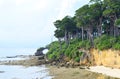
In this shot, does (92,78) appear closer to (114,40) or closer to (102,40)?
(114,40)

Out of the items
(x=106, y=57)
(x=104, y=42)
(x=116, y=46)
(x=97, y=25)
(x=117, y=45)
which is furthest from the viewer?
(x=97, y=25)

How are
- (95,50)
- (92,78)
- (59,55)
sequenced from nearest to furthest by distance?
(92,78)
(95,50)
(59,55)

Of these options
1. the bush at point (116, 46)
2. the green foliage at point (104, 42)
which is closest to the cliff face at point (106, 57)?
the bush at point (116, 46)

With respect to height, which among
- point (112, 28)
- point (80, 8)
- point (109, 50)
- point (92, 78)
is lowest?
point (92, 78)

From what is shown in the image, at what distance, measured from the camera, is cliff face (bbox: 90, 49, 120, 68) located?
198 ft

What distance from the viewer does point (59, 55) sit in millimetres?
95062

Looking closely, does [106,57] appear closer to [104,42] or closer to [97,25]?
[104,42]

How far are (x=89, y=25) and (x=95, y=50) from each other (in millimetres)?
11354

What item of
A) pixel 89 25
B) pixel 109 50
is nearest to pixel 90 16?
pixel 89 25

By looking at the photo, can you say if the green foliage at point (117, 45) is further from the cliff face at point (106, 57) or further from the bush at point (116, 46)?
the cliff face at point (106, 57)

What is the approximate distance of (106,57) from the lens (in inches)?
2559

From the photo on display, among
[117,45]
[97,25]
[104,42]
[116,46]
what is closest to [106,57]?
[104,42]

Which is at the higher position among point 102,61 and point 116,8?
point 116,8

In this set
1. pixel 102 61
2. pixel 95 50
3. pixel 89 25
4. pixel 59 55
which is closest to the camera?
pixel 102 61
